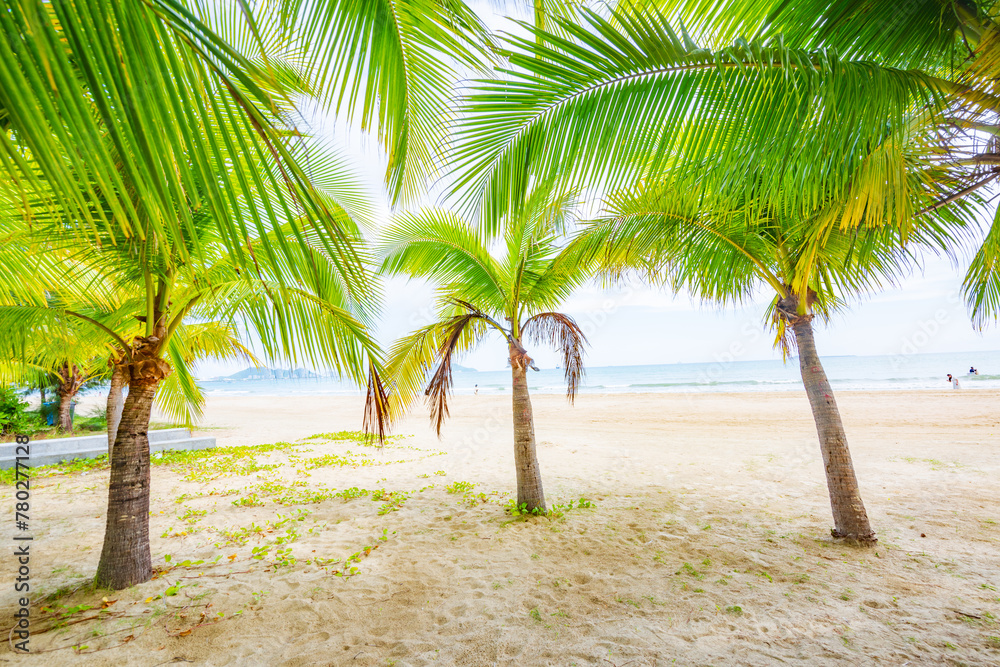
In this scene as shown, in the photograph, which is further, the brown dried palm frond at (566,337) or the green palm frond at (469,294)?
the brown dried palm frond at (566,337)

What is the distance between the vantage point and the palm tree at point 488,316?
5.58 meters

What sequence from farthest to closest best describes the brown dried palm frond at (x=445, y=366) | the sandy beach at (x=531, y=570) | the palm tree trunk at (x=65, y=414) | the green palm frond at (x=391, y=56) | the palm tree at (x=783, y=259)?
the palm tree trunk at (x=65, y=414)
the brown dried palm frond at (x=445, y=366)
the palm tree at (x=783, y=259)
the sandy beach at (x=531, y=570)
the green palm frond at (x=391, y=56)

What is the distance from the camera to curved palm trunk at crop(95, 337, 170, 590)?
352 cm

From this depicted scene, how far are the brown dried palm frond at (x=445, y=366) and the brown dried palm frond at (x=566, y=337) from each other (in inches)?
31.9

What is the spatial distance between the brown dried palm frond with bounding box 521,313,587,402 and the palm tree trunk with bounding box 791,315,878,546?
2408 millimetres

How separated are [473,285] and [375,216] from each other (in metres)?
1.57

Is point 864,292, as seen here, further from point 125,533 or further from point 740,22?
point 125,533

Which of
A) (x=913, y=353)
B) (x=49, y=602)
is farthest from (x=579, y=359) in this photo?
(x=913, y=353)

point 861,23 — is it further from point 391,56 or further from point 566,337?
point 566,337

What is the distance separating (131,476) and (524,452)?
3.95 meters

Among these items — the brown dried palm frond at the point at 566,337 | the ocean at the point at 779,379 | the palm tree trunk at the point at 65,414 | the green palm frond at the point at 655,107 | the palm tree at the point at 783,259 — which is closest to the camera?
the green palm frond at the point at 655,107

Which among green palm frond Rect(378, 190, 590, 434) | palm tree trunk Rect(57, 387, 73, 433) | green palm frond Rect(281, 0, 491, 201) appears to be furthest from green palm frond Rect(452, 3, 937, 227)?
palm tree trunk Rect(57, 387, 73, 433)

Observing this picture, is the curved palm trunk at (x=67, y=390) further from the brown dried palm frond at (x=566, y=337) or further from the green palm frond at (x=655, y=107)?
the green palm frond at (x=655, y=107)

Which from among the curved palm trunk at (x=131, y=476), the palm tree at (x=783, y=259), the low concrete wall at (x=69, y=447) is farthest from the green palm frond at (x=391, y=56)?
the low concrete wall at (x=69, y=447)
